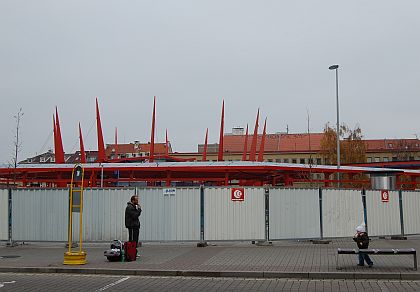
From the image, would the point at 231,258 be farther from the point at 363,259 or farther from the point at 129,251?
the point at 363,259

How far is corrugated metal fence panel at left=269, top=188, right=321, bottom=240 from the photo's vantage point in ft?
60.5

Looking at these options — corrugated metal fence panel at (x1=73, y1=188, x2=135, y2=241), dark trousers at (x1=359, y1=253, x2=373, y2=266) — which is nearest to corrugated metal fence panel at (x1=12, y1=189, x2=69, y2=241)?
corrugated metal fence panel at (x1=73, y1=188, x2=135, y2=241)

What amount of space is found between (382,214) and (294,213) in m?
4.15

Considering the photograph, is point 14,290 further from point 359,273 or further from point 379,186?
point 379,186

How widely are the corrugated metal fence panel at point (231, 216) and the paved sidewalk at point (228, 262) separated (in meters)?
0.42

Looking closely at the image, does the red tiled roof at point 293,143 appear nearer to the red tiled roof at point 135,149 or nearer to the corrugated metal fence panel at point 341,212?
the red tiled roof at point 135,149

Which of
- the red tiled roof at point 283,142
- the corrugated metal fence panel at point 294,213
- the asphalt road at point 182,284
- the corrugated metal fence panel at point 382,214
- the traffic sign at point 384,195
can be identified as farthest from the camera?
the red tiled roof at point 283,142

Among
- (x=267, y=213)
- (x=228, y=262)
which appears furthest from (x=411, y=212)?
(x=228, y=262)

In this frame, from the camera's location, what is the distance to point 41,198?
A: 61.8 feet

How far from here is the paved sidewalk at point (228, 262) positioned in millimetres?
12078

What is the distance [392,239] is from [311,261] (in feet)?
27.5

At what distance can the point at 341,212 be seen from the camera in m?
19.4

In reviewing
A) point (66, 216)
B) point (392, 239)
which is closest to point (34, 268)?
point (66, 216)

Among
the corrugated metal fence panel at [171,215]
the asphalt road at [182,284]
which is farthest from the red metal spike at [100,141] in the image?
the asphalt road at [182,284]
